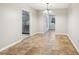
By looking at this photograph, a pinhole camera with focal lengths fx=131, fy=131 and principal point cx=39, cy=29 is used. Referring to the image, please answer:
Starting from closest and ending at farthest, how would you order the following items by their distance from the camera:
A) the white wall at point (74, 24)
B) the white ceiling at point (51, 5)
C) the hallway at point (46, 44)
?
the white ceiling at point (51, 5) < the hallway at point (46, 44) < the white wall at point (74, 24)

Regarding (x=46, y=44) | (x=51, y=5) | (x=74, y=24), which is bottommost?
(x=46, y=44)

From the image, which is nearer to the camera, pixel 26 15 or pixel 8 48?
pixel 8 48

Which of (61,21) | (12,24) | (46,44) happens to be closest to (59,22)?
(61,21)

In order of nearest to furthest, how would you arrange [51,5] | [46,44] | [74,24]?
[51,5]
[46,44]
[74,24]

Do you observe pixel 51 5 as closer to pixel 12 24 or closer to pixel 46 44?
pixel 46 44

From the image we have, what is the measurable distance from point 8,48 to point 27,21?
2.31 feet

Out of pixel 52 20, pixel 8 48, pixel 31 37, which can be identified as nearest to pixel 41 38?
pixel 31 37

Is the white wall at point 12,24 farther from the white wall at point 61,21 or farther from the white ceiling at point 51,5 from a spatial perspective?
the white wall at point 61,21

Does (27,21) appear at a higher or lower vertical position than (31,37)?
higher

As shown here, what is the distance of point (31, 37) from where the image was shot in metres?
2.79

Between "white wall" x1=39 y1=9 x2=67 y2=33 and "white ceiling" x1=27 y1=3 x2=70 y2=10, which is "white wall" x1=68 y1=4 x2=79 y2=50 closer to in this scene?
"white wall" x1=39 y1=9 x2=67 y2=33

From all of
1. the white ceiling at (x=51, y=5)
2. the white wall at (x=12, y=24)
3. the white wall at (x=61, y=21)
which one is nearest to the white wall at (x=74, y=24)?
the white wall at (x=61, y=21)
